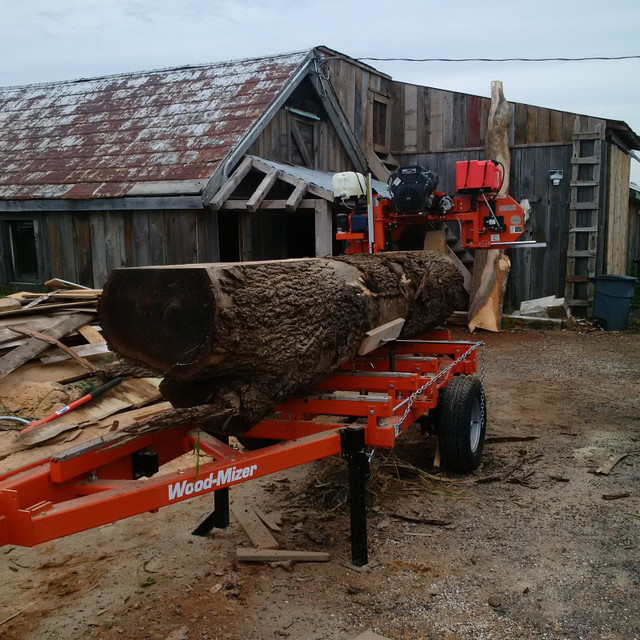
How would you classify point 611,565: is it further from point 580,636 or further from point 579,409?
point 579,409

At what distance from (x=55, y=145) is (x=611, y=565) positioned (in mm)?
11558

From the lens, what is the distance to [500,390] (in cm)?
815

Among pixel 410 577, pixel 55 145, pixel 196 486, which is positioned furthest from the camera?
pixel 55 145

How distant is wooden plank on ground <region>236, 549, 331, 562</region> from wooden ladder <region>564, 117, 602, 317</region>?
34.5 feet

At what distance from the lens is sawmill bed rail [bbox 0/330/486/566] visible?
2.62 m

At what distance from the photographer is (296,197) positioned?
960 cm

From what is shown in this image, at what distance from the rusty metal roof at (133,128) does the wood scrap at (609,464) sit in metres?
6.63

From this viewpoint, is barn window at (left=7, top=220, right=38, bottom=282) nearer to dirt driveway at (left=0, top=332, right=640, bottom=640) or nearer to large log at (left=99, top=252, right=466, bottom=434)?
dirt driveway at (left=0, top=332, right=640, bottom=640)

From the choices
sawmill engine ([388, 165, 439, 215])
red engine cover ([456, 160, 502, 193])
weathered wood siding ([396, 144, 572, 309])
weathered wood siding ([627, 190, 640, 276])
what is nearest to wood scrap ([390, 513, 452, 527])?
sawmill engine ([388, 165, 439, 215])

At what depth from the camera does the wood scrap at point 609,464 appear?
208 inches

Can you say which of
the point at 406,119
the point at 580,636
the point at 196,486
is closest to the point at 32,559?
the point at 196,486

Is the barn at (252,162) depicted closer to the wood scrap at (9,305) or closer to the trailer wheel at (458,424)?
the wood scrap at (9,305)

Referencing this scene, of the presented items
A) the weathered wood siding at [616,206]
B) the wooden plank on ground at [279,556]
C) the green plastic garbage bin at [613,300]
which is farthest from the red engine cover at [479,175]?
the weathered wood siding at [616,206]

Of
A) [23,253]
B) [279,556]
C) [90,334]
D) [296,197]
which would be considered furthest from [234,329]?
[23,253]
